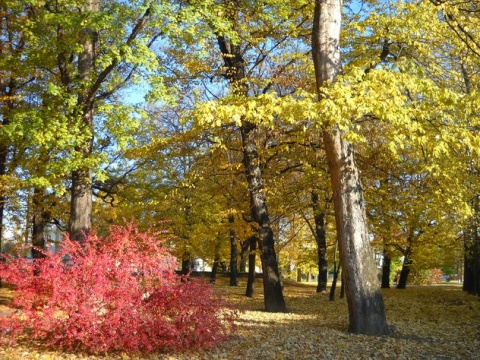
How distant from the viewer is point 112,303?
6.44 metres

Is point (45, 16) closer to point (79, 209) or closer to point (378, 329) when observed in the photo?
point (79, 209)

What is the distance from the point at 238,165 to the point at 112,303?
6.65 m

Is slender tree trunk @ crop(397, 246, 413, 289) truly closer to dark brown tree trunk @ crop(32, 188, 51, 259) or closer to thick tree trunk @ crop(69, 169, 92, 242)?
thick tree trunk @ crop(69, 169, 92, 242)

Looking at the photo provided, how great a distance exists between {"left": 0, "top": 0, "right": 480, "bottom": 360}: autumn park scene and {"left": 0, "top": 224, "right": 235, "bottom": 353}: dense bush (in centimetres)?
3

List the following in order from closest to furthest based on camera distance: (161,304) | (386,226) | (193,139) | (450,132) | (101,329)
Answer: (101,329) → (161,304) → (450,132) → (193,139) → (386,226)

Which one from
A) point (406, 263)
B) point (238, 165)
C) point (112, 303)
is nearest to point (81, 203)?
point (238, 165)

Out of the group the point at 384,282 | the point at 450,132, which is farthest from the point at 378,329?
the point at 384,282

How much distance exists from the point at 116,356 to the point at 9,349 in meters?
1.45

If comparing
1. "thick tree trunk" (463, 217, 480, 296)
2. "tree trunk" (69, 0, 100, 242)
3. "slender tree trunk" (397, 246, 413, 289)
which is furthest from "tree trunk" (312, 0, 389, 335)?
"slender tree trunk" (397, 246, 413, 289)

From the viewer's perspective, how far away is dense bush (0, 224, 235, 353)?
6227 mm

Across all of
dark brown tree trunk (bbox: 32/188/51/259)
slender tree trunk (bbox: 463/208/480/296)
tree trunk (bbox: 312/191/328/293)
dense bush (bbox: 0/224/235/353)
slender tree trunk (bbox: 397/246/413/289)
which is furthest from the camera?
slender tree trunk (bbox: 397/246/413/289)

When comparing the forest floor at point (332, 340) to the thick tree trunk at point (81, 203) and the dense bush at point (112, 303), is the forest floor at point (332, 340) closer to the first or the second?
the dense bush at point (112, 303)

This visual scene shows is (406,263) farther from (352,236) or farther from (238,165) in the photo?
(352,236)

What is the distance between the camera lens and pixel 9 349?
638cm
